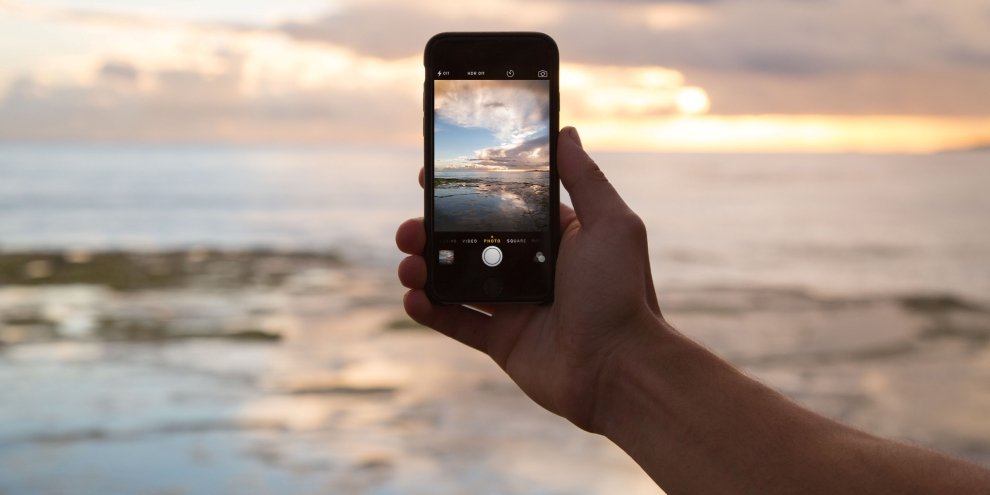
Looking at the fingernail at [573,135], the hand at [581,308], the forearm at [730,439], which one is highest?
the fingernail at [573,135]

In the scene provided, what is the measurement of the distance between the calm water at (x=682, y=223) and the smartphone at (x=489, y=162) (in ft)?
38.7

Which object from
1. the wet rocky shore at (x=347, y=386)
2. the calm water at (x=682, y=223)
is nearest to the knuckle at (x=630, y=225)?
the wet rocky shore at (x=347, y=386)

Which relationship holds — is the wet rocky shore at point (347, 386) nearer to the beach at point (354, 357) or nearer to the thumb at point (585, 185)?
the beach at point (354, 357)

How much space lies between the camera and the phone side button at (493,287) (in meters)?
2.61

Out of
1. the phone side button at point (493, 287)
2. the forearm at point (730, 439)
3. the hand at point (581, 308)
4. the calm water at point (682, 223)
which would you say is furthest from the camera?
the calm water at point (682, 223)

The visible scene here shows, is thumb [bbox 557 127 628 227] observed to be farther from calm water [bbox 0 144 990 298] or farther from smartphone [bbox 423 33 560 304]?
calm water [bbox 0 144 990 298]

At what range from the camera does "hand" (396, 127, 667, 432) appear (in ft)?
7.47

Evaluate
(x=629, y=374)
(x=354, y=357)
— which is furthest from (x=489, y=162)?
(x=354, y=357)

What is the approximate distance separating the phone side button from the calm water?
466 inches

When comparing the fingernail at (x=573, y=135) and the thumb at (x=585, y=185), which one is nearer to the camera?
the thumb at (x=585, y=185)

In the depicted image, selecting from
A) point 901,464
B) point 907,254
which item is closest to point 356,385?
point 901,464

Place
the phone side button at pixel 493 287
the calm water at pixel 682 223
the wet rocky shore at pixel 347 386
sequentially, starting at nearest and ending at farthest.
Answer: the phone side button at pixel 493 287, the wet rocky shore at pixel 347 386, the calm water at pixel 682 223

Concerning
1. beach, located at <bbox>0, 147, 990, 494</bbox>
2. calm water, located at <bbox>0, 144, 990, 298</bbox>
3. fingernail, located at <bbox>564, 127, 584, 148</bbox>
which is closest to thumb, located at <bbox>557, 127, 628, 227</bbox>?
fingernail, located at <bbox>564, 127, 584, 148</bbox>

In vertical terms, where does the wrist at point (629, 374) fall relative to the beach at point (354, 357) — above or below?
above
